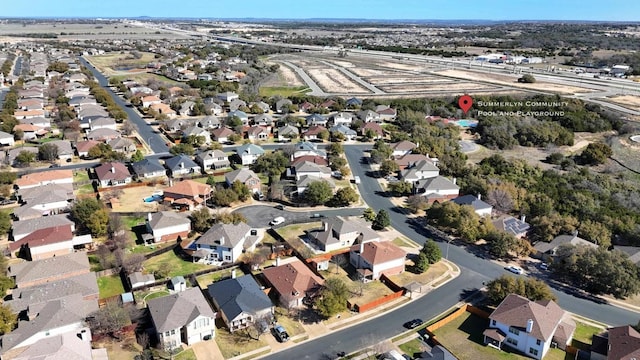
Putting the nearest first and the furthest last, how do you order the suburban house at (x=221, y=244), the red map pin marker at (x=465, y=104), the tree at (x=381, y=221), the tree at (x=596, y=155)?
the suburban house at (x=221, y=244) → the tree at (x=381, y=221) → the tree at (x=596, y=155) → the red map pin marker at (x=465, y=104)

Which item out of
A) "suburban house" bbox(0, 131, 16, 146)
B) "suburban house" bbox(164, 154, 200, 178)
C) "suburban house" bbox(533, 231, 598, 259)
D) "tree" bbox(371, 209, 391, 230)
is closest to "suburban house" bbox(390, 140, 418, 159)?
"tree" bbox(371, 209, 391, 230)

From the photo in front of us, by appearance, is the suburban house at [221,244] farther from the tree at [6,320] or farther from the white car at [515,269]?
the white car at [515,269]

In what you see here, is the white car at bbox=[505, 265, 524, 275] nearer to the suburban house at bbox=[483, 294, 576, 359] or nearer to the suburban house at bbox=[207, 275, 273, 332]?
the suburban house at bbox=[483, 294, 576, 359]

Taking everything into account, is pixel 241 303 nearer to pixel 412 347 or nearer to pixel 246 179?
pixel 412 347

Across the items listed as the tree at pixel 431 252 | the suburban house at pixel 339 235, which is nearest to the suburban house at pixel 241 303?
the suburban house at pixel 339 235

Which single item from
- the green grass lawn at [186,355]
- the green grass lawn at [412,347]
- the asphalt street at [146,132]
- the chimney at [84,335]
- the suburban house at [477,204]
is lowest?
the green grass lawn at [412,347]

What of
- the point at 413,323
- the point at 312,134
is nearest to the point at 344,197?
the point at 413,323
